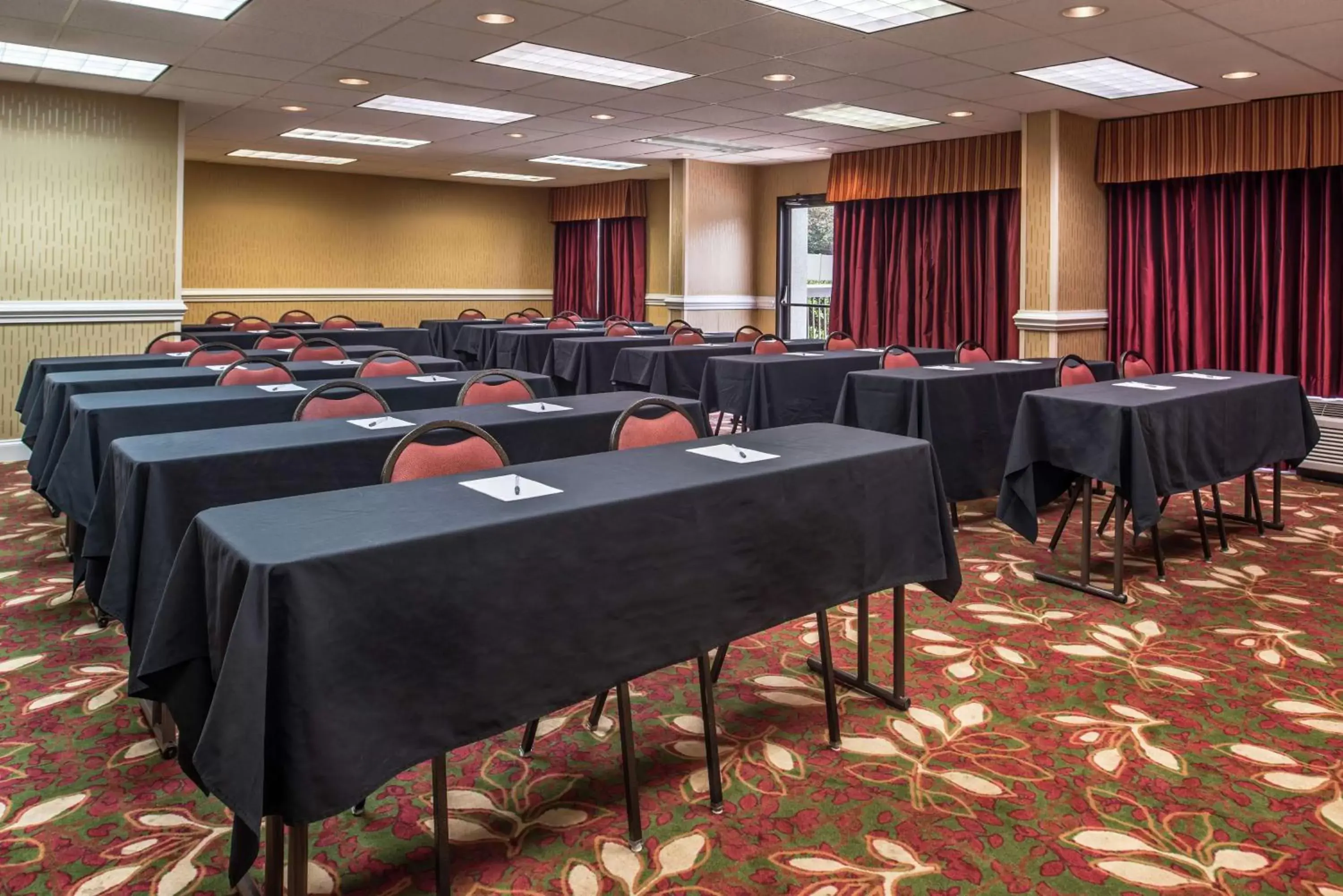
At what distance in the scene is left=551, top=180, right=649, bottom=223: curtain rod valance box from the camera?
1348 cm

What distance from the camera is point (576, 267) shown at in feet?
49.0

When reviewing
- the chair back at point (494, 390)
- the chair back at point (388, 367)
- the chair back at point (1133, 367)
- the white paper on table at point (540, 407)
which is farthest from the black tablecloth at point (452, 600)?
the chair back at point (1133, 367)

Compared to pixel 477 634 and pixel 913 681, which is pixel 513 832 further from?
pixel 913 681

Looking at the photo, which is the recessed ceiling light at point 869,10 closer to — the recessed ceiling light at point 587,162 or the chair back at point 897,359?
the chair back at point 897,359

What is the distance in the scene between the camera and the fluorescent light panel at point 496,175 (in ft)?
42.1

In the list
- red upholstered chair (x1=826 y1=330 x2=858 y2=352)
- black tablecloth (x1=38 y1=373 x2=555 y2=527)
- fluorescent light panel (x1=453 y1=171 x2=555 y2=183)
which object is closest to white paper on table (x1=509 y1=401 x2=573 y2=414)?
black tablecloth (x1=38 y1=373 x2=555 y2=527)

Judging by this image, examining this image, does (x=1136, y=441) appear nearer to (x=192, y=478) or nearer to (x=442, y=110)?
(x=192, y=478)

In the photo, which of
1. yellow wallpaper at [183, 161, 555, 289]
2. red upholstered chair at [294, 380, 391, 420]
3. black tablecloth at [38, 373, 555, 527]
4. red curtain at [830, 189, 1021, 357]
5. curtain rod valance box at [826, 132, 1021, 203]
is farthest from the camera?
A: yellow wallpaper at [183, 161, 555, 289]

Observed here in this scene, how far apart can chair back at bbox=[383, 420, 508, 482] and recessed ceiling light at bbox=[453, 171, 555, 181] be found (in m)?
10.4

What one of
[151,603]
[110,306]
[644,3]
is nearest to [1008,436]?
[644,3]

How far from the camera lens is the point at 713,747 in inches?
103

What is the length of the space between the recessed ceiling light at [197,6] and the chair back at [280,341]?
254cm

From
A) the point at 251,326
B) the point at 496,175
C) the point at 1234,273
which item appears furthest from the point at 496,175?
the point at 1234,273

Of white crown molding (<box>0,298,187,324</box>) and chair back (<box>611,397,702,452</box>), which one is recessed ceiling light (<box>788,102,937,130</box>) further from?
white crown molding (<box>0,298,187,324</box>)
